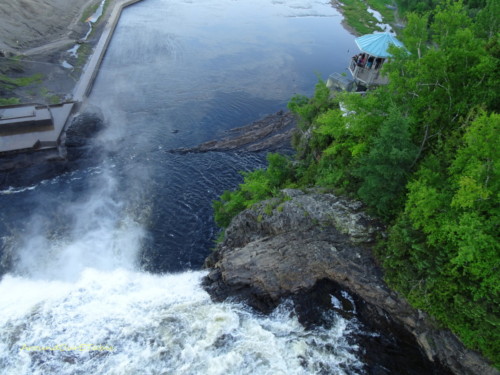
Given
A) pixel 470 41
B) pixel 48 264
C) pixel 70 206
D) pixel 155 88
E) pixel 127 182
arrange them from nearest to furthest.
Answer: pixel 470 41 → pixel 48 264 → pixel 70 206 → pixel 127 182 → pixel 155 88

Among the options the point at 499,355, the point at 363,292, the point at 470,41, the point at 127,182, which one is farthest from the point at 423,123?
the point at 127,182

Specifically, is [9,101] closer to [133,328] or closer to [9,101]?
[9,101]

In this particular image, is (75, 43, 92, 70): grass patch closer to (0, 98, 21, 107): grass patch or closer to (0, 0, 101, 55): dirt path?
(0, 0, 101, 55): dirt path

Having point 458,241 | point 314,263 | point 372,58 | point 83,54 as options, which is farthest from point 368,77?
point 83,54

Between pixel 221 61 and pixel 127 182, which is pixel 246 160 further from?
pixel 221 61

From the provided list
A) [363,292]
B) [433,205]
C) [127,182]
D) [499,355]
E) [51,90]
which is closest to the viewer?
[499,355]

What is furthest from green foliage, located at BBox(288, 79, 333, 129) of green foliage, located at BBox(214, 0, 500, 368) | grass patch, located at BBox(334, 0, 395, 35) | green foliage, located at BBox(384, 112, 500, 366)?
grass patch, located at BBox(334, 0, 395, 35)

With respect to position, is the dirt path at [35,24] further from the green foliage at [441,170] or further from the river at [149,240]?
the green foliage at [441,170]
